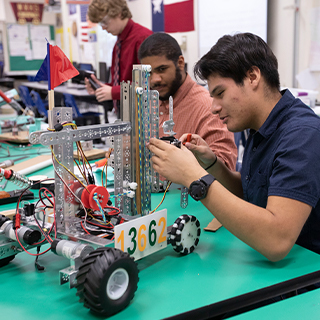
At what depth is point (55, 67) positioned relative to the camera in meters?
0.90

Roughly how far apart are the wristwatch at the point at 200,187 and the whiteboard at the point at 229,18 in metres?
2.44

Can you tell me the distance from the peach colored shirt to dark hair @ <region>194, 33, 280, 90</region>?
0.65 meters

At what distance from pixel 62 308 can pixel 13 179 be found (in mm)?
411

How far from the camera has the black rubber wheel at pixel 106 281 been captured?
0.74 meters

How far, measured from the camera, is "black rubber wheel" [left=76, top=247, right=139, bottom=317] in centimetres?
74

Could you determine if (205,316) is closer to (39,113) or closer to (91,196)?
(91,196)

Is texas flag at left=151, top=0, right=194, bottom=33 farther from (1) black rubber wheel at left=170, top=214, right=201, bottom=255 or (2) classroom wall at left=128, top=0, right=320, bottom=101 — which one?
(1) black rubber wheel at left=170, top=214, right=201, bottom=255

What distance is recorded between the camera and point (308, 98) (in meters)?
2.75

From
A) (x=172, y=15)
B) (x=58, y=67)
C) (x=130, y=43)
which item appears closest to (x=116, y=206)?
(x=58, y=67)

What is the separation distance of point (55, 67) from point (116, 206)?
425mm

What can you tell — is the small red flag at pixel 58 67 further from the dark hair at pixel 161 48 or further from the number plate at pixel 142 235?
the dark hair at pixel 161 48

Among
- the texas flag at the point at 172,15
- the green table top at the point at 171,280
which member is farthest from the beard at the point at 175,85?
the texas flag at the point at 172,15

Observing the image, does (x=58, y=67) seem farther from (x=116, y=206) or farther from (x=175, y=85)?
(x=175, y=85)

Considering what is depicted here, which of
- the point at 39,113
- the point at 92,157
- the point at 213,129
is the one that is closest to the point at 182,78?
the point at 213,129
